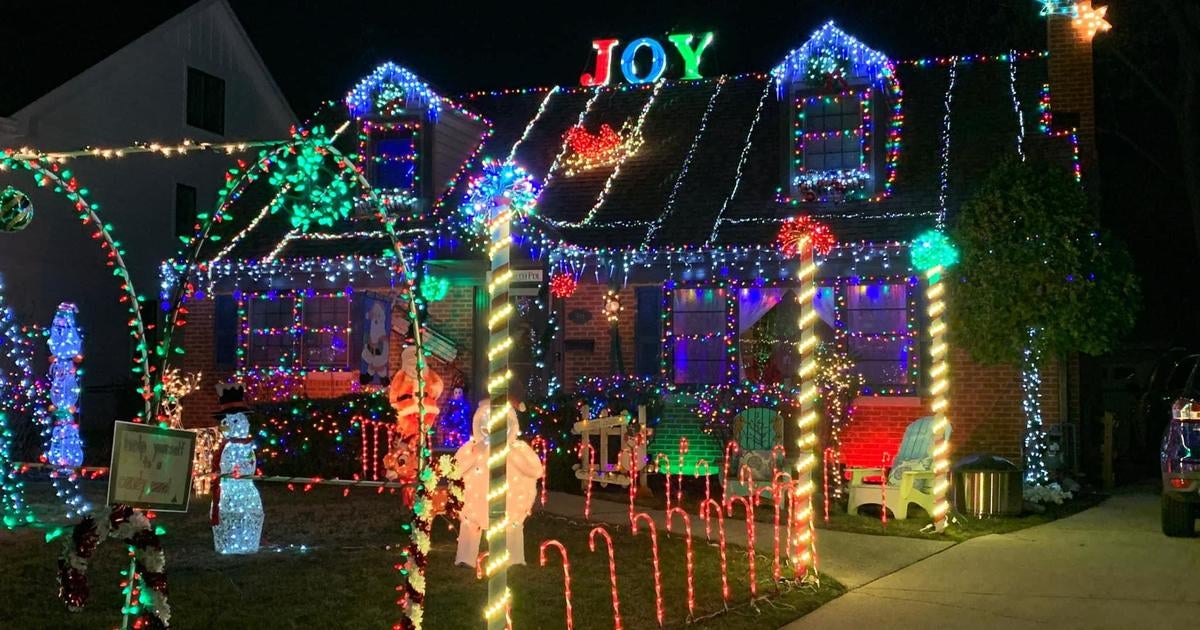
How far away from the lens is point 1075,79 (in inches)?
627

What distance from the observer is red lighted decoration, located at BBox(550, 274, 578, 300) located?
51.2 ft

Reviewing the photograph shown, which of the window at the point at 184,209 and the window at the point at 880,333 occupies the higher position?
the window at the point at 184,209

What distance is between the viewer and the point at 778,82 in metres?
16.7

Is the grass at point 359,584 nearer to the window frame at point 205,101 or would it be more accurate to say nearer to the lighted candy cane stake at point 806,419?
the lighted candy cane stake at point 806,419

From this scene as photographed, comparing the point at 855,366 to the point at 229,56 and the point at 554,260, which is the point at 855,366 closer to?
the point at 554,260

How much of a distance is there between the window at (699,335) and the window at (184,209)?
1110cm

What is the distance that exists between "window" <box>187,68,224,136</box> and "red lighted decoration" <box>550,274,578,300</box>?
418 inches

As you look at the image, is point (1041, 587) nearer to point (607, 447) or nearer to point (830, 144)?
point (607, 447)

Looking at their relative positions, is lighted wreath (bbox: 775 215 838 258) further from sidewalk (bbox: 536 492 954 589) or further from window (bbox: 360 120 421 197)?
window (bbox: 360 120 421 197)

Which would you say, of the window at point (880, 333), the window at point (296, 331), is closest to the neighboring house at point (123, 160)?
the window at point (296, 331)

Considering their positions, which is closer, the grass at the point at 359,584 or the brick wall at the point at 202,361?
the grass at the point at 359,584

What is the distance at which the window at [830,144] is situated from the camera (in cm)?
1612

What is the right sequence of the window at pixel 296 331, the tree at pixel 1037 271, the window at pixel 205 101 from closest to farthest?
the tree at pixel 1037 271, the window at pixel 296 331, the window at pixel 205 101

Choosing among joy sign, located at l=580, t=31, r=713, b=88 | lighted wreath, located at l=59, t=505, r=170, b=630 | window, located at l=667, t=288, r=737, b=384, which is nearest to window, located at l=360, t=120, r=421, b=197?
joy sign, located at l=580, t=31, r=713, b=88
